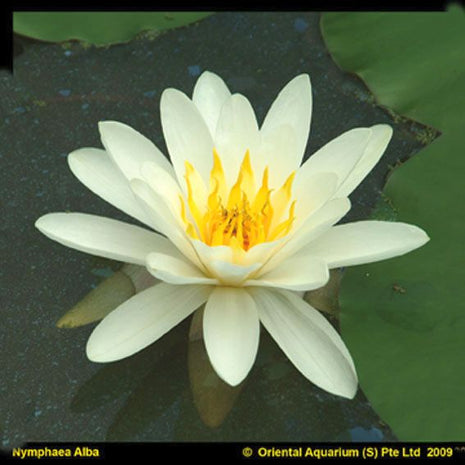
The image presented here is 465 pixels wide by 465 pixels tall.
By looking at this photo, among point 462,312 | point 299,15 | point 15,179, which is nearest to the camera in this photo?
point 462,312

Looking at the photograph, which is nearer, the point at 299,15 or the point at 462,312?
the point at 462,312

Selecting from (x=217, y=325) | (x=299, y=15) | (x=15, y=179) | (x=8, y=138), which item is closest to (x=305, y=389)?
(x=217, y=325)

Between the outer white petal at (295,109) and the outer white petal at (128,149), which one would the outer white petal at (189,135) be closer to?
the outer white petal at (128,149)

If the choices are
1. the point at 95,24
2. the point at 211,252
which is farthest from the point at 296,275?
the point at 95,24

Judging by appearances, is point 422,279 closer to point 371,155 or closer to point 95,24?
point 371,155
